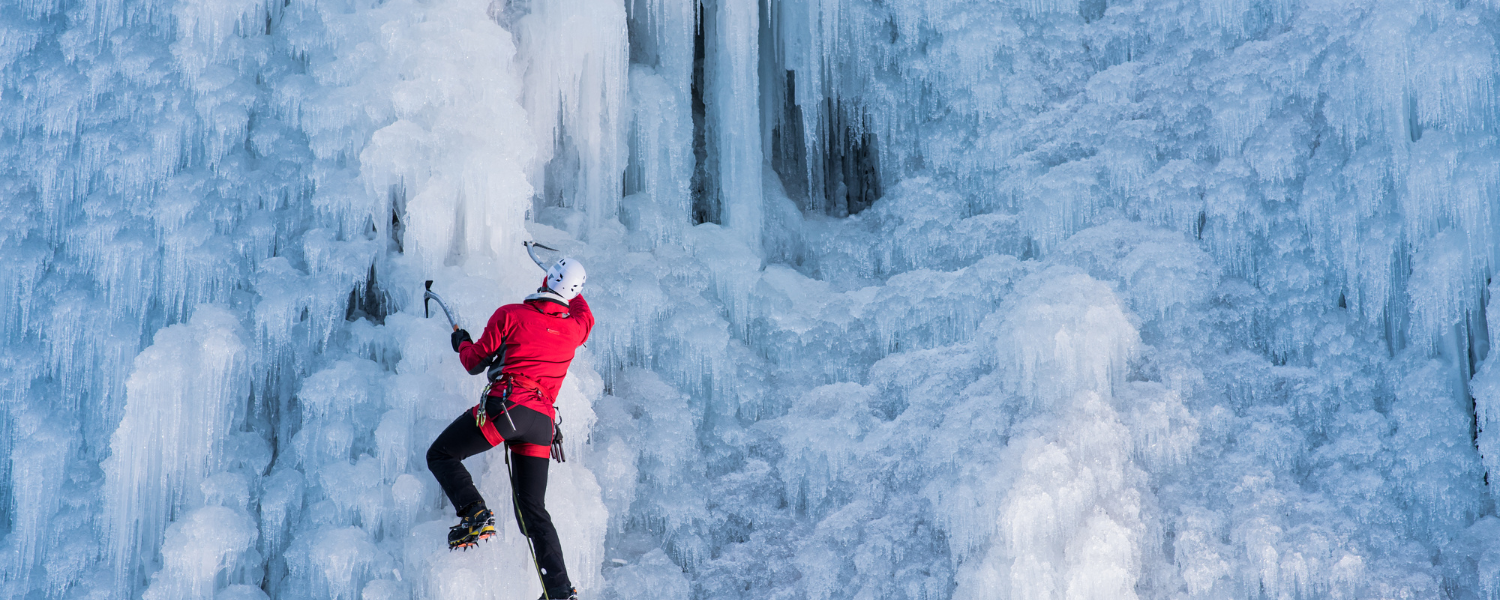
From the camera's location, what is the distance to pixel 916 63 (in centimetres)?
780

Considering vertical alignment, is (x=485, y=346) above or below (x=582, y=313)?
below

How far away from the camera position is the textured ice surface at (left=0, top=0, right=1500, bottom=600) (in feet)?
19.2

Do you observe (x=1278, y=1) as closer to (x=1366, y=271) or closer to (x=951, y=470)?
(x=1366, y=271)

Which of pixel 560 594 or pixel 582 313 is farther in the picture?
pixel 582 313

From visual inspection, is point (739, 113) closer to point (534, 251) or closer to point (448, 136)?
point (534, 251)

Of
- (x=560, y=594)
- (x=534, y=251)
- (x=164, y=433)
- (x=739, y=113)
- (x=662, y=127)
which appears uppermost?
(x=739, y=113)

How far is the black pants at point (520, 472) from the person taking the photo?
207 inches

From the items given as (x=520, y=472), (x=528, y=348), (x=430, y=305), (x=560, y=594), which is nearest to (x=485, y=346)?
(x=528, y=348)

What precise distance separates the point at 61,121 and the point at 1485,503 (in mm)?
7712

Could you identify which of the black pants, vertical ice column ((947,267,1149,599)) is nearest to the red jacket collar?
the black pants

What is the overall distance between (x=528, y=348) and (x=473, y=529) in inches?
32.8

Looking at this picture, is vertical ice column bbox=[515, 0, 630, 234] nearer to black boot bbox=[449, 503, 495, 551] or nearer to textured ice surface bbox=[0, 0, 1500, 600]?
textured ice surface bbox=[0, 0, 1500, 600]

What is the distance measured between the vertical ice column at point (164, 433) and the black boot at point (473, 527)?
5.20 ft

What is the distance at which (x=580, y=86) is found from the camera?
23.1 feet
